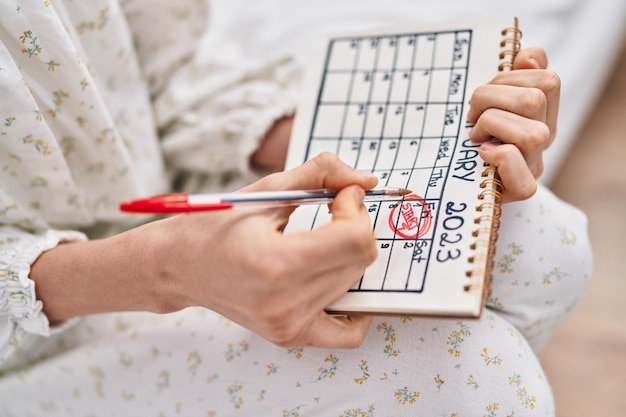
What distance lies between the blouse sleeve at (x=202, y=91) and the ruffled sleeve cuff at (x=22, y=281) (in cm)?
29

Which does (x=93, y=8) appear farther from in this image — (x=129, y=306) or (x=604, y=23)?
(x=604, y=23)

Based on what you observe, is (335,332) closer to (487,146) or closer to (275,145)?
(487,146)

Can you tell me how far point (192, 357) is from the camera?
0.75 m

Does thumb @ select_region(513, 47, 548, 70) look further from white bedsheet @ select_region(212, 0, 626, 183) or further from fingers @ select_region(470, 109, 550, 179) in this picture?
white bedsheet @ select_region(212, 0, 626, 183)

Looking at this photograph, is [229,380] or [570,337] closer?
[229,380]

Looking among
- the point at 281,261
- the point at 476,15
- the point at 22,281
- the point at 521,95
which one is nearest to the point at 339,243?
the point at 281,261

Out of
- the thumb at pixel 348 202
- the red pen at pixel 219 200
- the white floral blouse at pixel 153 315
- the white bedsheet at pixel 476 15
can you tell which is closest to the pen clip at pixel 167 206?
the red pen at pixel 219 200

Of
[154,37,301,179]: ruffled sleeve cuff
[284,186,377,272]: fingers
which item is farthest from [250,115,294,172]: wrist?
[284,186,377,272]: fingers

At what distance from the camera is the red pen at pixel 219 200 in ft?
1.74

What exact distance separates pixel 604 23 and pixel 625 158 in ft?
1.24

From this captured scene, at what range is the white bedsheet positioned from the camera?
1.10 m

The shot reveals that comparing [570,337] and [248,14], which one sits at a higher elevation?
[248,14]

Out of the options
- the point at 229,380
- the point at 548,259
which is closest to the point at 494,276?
the point at 548,259

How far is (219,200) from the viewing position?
21.2 inches
